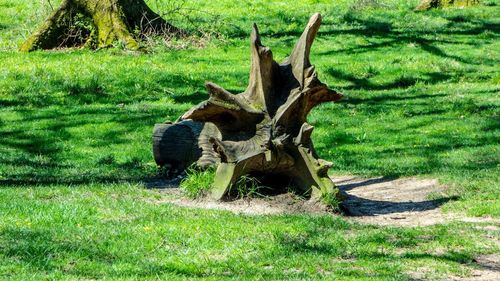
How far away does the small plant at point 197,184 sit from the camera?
32.1 feet

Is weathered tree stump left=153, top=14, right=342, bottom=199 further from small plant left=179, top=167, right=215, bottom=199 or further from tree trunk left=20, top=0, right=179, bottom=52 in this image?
tree trunk left=20, top=0, right=179, bottom=52

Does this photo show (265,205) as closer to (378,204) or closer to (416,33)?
(378,204)

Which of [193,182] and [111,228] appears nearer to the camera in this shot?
[111,228]

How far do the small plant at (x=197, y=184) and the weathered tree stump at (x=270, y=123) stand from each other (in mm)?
178

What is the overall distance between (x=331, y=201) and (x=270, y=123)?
1085mm

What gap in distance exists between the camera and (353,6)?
2719 centimetres

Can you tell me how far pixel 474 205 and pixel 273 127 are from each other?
7.47 ft

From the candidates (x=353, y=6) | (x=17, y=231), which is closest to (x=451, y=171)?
(x=17, y=231)

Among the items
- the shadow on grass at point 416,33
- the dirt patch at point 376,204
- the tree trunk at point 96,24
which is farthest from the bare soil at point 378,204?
the tree trunk at point 96,24

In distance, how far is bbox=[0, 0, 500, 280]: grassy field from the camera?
698 centimetres

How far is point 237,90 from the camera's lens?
17.7 m

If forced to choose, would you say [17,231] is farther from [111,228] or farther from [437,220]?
[437,220]

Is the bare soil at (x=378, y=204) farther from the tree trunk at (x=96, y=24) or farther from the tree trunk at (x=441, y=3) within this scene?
the tree trunk at (x=441, y=3)

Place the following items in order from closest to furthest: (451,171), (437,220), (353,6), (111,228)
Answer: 1. (111,228)
2. (437,220)
3. (451,171)
4. (353,6)
